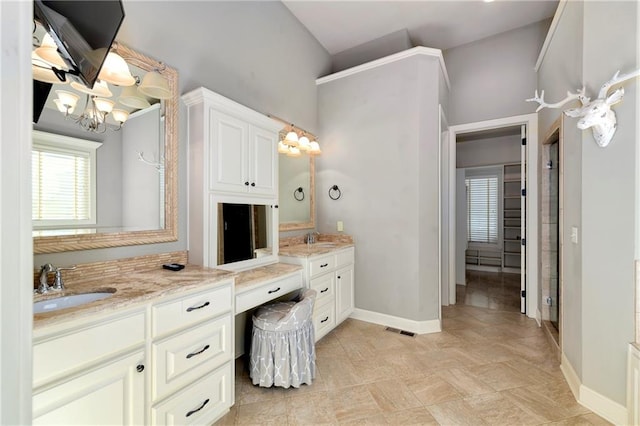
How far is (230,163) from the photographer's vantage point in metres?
2.12

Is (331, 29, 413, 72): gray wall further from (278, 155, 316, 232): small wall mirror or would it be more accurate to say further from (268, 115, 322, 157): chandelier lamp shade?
(278, 155, 316, 232): small wall mirror

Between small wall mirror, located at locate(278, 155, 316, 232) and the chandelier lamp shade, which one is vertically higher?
the chandelier lamp shade

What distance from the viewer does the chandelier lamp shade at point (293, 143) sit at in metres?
2.96

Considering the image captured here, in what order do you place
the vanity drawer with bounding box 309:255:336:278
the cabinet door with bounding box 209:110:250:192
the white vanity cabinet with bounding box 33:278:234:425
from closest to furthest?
1. the white vanity cabinet with bounding box 33:278:234:425
2. the cabinet door with bounding box 209:110:250:192
3. the vanity drawer with bounding box 309:255:336:278

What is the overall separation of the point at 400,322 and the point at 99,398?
2687 mm

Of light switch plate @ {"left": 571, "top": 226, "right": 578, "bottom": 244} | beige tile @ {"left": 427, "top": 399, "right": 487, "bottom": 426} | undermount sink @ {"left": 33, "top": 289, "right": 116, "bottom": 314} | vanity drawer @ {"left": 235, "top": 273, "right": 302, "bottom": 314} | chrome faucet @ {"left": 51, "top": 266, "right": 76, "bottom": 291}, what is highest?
Result: light switch plate @ {"left": 571, "top": 226, "right": 578, "bottom": 244}

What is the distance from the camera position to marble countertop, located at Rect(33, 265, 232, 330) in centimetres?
103

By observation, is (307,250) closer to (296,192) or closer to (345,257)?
(345,257)

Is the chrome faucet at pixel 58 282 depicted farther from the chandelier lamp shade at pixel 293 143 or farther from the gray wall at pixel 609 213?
the gray wall at pixel 609 213

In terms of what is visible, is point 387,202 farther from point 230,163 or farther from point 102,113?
point 102,113

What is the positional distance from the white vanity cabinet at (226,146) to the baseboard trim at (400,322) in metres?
1.92

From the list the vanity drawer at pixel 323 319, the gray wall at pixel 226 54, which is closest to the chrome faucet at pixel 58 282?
the gray wall at pixel 226 54

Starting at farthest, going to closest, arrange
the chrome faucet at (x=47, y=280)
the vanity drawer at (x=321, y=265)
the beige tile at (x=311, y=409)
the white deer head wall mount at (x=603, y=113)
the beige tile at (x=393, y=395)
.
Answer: the vanity drawer at (x=321, y=265)
the beige tile at (x=393, y=395)
the beige tile at (x=311, y=409)
the white deer head wall mount at (x=603, y=113)
the chrome faucet at (x=47, y=280)

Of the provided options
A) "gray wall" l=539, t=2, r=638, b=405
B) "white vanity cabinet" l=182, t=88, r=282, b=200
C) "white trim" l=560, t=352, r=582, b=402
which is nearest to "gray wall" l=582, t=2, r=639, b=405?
"gray wall" l=539, t=2, r=638, b=405
